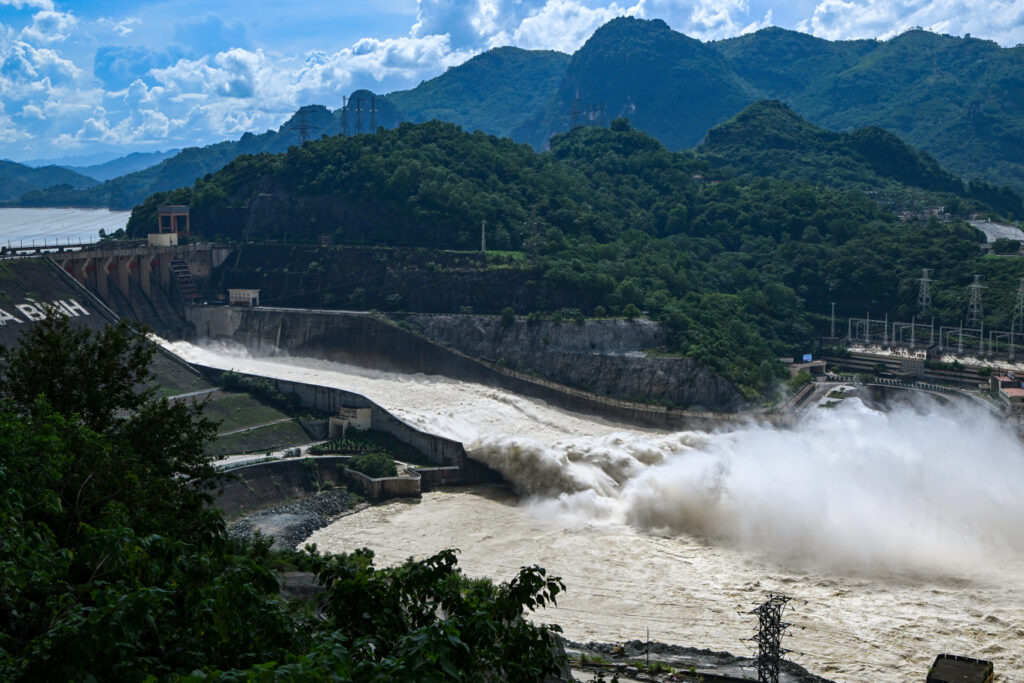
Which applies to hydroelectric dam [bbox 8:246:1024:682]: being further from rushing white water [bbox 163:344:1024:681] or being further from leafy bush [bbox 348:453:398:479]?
leafy bush [bbox 348:453:398:479]

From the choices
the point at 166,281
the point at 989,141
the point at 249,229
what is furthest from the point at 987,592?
the point at 989,141

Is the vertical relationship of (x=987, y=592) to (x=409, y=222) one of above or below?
below

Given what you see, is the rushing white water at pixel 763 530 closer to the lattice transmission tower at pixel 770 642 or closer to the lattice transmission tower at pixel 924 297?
the lattice transmission tower at pixel 770 642

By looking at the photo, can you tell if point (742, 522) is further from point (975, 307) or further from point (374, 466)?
point (975, 307)

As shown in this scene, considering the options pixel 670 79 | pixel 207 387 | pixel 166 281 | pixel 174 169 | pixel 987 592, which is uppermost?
pixel 670 79

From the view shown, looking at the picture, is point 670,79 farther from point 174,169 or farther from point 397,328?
point 397,328

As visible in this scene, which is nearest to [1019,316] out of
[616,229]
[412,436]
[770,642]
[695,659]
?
[616,229]
